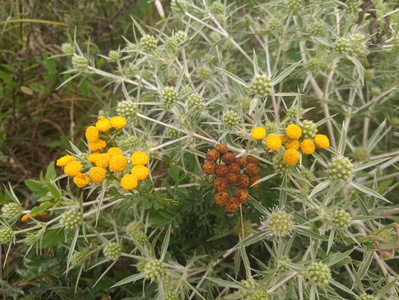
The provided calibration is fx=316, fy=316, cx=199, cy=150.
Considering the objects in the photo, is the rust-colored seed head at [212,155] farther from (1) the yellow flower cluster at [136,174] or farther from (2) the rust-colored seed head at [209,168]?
(1) the yellow flower cluster at [136,174]

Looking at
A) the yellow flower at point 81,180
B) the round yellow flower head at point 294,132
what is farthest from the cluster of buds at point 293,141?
the yellow flower at point 81,180

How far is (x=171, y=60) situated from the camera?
2096mm

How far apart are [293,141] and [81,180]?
3.24 ft

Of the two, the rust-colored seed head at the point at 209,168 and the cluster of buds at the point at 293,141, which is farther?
the rust-colored seed head at the point at 209,168

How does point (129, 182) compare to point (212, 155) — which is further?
point (212, 155)

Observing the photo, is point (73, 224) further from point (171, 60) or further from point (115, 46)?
point (115, 46)

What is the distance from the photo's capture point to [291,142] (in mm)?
1426

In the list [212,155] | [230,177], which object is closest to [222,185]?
[230,177]

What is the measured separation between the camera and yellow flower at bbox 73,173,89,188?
1.46 m

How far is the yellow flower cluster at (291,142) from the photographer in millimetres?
1370

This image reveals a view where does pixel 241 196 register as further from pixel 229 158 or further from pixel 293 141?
pixel 293 141

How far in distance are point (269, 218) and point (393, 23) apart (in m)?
1.54

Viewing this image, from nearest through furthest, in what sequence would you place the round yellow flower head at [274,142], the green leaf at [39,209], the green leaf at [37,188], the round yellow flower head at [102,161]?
the round yellow flower head at [274,142], the round yellow flower head at [102,161], the green leaf at [39,209], the green leaf at [37,188]

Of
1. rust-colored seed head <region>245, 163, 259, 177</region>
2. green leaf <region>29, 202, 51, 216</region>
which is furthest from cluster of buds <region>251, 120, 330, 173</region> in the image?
green leaf <region>29, 202, 51, 216</region>
